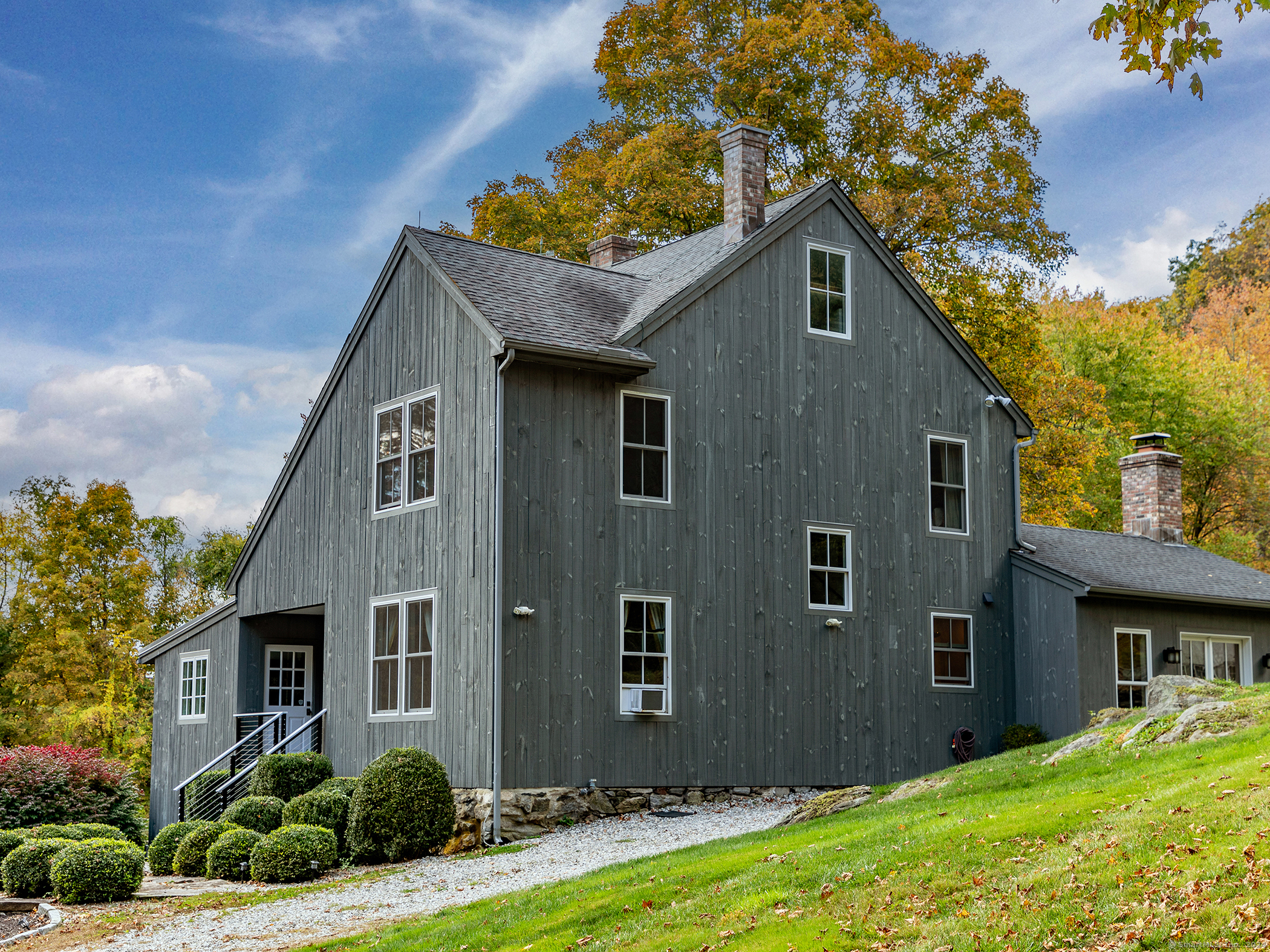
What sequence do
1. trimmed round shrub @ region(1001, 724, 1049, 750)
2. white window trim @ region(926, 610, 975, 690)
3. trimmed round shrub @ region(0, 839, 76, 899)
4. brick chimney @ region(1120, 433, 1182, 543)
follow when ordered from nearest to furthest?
1. trimmed round shrub @ region(0, 839, 76, 899)
2. white window trim @ region(926, 610, 975, 690)
3. trimmed round shrub @ region(1001, 724, 1049, 750)
4. brick chimney @ region(1120, 433, 1182, 543)

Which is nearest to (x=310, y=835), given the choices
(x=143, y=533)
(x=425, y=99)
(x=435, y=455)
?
(x=435, y=455)

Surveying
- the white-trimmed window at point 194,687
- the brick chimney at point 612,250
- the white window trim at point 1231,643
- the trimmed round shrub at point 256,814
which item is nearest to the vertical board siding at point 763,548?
the trimmed round shrub at point 256,814

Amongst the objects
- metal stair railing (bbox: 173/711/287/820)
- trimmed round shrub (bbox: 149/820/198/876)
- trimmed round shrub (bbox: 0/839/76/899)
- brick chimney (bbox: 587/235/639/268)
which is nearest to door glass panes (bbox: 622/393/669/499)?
brick chimney (bbox: 587/235/639/268)

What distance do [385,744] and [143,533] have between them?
82.4 ft

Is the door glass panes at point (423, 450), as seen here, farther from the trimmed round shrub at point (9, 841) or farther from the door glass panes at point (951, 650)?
the door glass panes at point (951, 650)

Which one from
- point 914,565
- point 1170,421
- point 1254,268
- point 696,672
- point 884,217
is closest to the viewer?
point 696,672

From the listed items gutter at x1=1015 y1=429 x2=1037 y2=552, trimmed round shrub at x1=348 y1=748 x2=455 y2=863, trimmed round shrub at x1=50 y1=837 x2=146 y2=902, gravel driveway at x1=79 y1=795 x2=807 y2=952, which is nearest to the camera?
gravel driveway at x1=79 y1=795 x2=807 y2=952

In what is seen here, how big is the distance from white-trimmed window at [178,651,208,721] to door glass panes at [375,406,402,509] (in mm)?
7018

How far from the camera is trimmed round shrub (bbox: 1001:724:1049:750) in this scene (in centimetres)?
1888

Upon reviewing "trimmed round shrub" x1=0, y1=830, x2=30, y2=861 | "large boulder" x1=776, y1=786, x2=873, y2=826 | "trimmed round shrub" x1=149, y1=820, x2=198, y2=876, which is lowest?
"trimmed round shrub" x1=149, y1=820, x2=198, y2=876

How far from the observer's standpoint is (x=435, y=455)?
16.4m

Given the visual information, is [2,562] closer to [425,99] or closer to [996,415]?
[425,99]

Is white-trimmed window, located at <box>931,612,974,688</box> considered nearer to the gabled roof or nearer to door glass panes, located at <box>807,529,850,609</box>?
door glass panes, located at <box>807,529,850,609</box>

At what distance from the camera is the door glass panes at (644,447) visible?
16.2 meters
